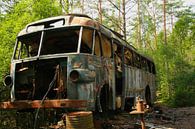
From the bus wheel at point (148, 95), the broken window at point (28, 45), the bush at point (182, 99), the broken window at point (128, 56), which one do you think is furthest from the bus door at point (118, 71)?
the bush at point (182, 99)

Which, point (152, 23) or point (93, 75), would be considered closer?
point (93, 75)

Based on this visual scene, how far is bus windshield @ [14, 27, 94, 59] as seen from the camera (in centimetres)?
967

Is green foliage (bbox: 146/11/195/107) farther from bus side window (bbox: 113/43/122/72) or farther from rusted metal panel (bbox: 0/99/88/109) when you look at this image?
rusted metal panel (bbox: 0/99/88/109)

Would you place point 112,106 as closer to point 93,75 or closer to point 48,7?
point 93,75

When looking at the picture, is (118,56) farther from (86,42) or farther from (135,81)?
(86,42)

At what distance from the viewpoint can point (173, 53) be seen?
116 ft

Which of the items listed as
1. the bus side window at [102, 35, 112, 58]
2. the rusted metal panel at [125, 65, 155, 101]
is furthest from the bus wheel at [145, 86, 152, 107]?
the bus side window at [102, 35, 112, 58]

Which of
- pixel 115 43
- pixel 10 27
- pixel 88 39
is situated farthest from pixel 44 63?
pixel 10 27

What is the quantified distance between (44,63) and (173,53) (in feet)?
90.0

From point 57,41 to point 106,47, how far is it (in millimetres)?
1622

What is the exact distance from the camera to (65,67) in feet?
30.1

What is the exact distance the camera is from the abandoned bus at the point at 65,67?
8.74m

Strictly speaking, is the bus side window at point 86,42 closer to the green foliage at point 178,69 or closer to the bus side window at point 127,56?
the bus side window at point 127,56

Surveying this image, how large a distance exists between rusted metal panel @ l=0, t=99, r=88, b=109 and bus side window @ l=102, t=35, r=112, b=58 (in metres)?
2.69
